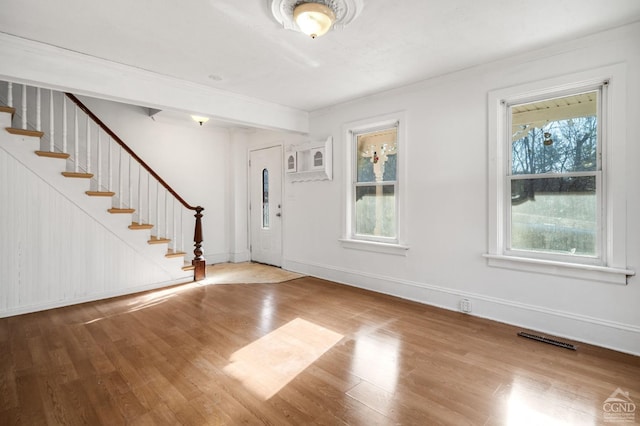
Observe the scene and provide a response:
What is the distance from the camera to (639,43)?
8.40ft

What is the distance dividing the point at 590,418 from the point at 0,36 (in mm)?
5147

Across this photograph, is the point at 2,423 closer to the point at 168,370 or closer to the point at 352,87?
the point at 168,370

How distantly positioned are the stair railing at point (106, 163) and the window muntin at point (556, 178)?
14.0 ft

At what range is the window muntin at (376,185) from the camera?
168 inches

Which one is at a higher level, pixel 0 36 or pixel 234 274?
pixel 0 36

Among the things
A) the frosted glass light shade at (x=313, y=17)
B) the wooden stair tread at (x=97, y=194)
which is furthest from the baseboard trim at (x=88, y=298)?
the frosted glass light shade at (x=313, y=17)

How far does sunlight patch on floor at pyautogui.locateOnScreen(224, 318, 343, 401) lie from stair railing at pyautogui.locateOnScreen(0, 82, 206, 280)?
2.51 meters

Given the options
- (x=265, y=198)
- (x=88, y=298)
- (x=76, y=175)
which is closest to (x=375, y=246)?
(x=265, y=198)

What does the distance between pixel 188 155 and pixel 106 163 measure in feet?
4.44

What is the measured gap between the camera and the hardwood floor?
6.21 ft

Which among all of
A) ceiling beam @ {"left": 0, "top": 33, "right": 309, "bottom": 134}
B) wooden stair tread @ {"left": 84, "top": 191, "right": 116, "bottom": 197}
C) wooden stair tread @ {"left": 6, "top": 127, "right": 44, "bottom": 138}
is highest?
ceiling beam @ {"left": 0, "top": 33, "right": 309, "bottom": 134}

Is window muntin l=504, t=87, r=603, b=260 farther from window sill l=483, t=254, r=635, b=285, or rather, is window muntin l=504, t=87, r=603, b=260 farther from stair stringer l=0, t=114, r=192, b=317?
stair stringer l=0, t=114, r=192, b=317

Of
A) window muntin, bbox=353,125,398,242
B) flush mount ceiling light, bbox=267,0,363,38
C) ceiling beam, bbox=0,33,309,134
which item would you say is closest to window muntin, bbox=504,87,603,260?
window muntin, bbox=353,125,398,242

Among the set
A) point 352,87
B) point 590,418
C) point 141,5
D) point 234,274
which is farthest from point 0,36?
point 590,418
